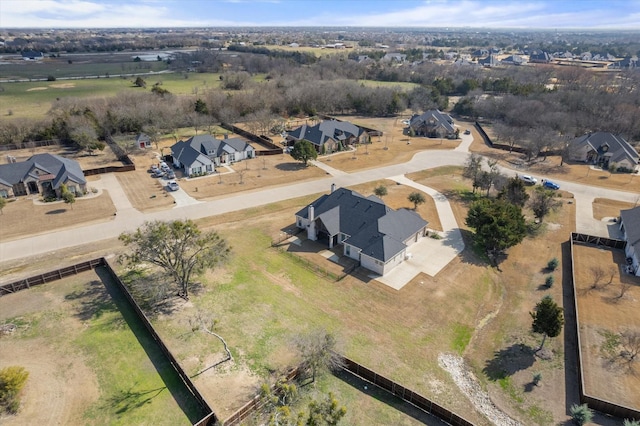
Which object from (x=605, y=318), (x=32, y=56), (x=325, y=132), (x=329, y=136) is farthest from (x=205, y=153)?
(x=32, y=56)

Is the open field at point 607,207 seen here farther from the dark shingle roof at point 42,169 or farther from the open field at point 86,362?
the dark shingle roof at point 42,169

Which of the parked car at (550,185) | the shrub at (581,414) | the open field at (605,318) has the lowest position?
the open field at (605,318)

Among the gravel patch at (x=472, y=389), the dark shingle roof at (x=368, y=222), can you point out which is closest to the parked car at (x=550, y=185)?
the dark shingle roof at (x=368, y=222)

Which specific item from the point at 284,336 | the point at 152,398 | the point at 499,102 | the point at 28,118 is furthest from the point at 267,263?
the point at 499,102

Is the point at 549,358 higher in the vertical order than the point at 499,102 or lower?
lower

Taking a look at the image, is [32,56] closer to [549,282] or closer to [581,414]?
[549,282]

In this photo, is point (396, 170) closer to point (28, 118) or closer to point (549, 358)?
point (549, 358)
